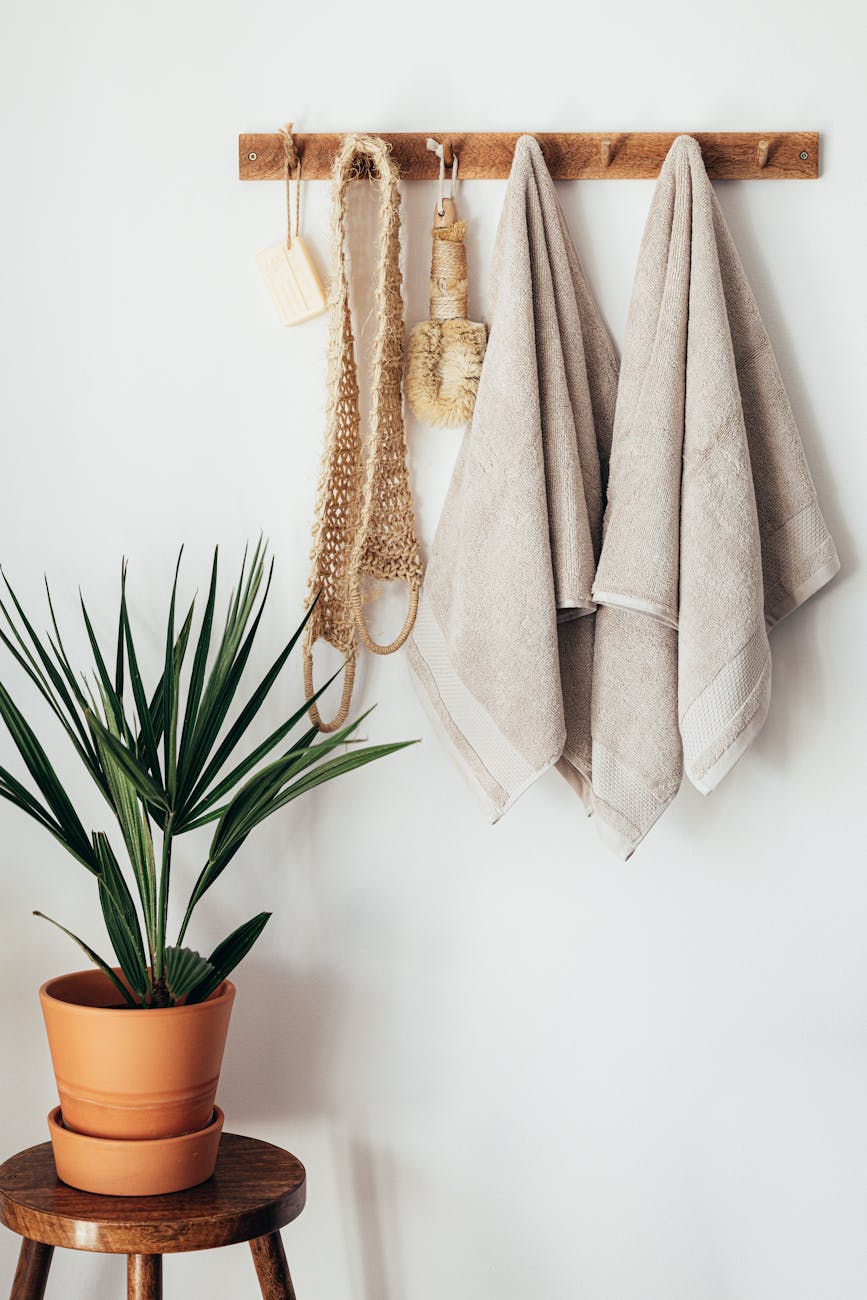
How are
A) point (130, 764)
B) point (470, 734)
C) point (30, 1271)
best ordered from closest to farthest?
point (130, 764) < point (30, 1271) < point (470, 734)

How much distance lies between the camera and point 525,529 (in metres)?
1.13

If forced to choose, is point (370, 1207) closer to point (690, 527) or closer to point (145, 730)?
point (145, 730)

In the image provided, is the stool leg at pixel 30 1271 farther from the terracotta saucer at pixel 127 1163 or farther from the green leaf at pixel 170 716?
the green leaf at pixel 170 716

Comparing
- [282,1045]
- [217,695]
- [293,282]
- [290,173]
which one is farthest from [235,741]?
[290,173]

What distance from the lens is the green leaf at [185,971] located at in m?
1.00

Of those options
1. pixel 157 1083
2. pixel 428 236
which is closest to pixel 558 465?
pixel 428 236

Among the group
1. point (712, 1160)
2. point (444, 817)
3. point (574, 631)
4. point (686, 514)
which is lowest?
point (712, 1160)

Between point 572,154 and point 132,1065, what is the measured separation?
101cm

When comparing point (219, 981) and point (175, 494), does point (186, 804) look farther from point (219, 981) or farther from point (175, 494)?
point (175, 494)

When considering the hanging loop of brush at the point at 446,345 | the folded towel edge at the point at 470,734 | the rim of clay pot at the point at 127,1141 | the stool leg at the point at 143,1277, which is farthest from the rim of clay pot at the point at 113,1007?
the hanging loop of brush at the point at 446,345

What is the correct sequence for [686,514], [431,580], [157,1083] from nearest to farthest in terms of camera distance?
[157,1083] → [686,514] → [431,580]

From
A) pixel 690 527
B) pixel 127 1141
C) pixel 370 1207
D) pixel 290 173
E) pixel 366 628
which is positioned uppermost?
pixel 290 173

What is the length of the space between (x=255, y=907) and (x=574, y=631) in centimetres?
46

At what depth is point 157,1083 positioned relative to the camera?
1.02 m
